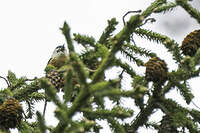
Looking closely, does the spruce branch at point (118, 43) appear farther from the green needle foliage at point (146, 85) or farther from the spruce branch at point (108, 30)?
the spruce branch at point (108, 30)

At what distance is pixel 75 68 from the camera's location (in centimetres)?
142

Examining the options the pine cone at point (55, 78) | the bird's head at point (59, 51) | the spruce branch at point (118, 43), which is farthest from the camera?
the bird's head at point (59, 51)

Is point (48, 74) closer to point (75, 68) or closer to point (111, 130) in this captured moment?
point (111, 130)

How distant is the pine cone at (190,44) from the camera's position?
2637 mm

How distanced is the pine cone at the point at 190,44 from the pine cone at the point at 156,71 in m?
0.36

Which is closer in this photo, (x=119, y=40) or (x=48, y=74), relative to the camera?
(x=119, y=40)

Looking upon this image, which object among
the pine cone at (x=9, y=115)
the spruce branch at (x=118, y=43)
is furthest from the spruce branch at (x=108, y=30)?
the spruce branch at (x=118, y=43)

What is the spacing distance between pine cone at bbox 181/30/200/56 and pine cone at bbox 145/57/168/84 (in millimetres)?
357

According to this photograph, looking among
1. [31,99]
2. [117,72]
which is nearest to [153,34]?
[117,72]

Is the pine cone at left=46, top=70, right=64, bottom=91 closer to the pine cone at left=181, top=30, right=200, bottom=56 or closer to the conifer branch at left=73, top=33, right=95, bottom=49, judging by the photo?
the conifer branch at left=73, top=33, right=95, bottom=49

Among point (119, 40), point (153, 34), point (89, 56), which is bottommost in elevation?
point (119, 40)

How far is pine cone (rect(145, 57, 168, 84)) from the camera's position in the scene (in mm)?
2320

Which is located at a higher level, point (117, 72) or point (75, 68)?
point (117, 72)

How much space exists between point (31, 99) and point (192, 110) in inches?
58.2
